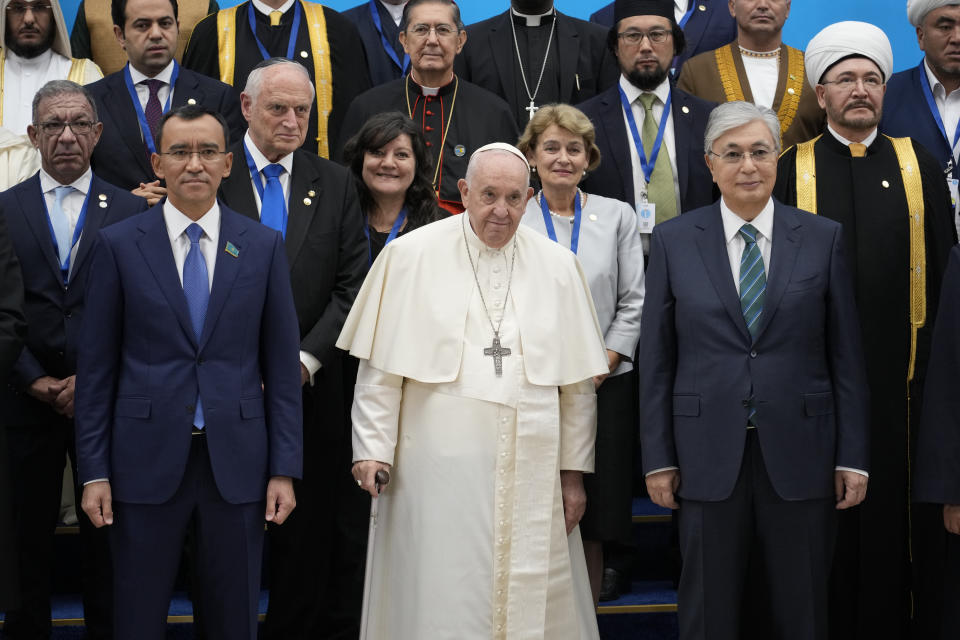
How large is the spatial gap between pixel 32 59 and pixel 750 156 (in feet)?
11.1

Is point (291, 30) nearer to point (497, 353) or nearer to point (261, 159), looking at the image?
point (261, 159)

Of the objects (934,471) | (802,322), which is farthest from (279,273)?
(934,471)

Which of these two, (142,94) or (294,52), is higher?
(294,52)

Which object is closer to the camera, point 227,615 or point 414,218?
point 227,615

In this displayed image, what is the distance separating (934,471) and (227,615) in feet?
7.62

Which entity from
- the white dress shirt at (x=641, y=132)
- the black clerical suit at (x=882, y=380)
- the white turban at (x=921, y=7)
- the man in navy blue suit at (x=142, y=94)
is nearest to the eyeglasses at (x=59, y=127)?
the man in navy blue suit at (x=142, y=94)

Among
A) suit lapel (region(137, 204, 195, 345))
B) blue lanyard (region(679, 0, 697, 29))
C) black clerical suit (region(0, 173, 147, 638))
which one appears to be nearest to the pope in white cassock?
suit lapel (region(137, 204, 195, 345))

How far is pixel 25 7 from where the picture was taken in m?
5.61

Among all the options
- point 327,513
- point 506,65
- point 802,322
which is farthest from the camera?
point 506,65

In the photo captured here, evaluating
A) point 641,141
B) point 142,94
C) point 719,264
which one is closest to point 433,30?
point 641,141

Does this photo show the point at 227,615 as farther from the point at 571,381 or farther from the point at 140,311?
the point at 571,381

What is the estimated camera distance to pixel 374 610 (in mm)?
4121

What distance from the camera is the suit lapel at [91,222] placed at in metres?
4.46

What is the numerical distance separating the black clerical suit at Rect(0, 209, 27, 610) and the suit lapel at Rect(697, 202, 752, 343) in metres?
2.22
